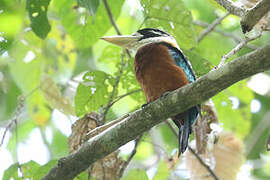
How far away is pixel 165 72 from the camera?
3.53 metres

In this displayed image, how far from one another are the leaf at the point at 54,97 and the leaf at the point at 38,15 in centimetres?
98

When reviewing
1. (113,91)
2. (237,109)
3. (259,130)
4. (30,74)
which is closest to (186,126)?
(113,91)

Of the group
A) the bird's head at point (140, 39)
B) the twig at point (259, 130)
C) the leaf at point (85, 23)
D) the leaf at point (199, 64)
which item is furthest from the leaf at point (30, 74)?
the twig at point (259, 130)

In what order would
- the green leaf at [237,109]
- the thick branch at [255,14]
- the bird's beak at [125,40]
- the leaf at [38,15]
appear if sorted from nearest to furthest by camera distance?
the thick branch at [255,14] < the leaf at [38,15] < the bird's beak at [125,40] < the green leaf at [237,109]

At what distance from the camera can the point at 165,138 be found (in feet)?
22.2

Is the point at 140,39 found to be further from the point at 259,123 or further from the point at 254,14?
the point at 259,123

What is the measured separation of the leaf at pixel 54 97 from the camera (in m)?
4.11

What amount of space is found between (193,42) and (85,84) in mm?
987

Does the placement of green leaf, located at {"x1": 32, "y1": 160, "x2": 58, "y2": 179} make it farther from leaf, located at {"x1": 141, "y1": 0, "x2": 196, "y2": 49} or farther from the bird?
leaf, located at {"x1": 141, "y1": 0, "x2": 196, "y2": 49}

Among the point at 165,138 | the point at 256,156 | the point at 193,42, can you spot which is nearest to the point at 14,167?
the point at 193,42

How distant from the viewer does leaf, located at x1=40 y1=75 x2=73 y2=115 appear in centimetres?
411

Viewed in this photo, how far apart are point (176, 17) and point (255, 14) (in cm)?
134

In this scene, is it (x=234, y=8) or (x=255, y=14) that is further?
(x=234, y=8)

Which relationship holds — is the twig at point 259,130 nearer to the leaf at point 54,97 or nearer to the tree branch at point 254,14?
the leaf at point 54,97
